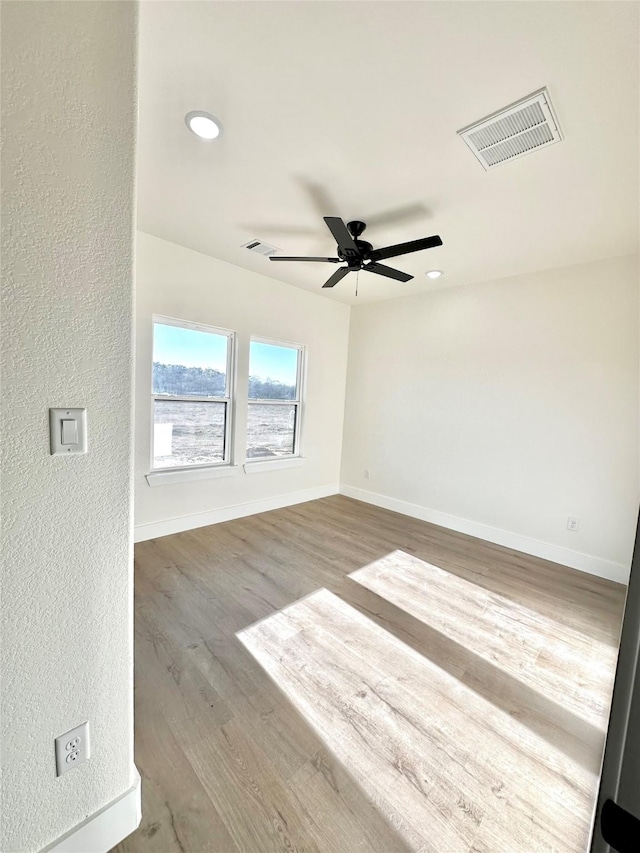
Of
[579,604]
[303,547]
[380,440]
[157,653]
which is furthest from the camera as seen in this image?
[380,440]

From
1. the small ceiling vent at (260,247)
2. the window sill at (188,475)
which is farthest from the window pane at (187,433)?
the small ceiling vent at (260,247)

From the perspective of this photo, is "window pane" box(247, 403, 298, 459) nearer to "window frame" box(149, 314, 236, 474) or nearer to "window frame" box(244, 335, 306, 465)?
"window frame" box(244, 335, 306, 465)

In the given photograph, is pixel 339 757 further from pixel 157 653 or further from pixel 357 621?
pixel 157 653

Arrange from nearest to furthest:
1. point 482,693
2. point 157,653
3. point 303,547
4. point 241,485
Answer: point 482,693, point 157,653, point 303,547, point 241,485

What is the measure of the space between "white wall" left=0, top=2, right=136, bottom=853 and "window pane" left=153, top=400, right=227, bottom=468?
8.70ft

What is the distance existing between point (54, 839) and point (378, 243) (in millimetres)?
3730

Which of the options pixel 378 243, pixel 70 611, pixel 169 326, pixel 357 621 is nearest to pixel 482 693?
pixel 357 621

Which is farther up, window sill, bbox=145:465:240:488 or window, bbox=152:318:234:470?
window, bbox=152:318:234:470

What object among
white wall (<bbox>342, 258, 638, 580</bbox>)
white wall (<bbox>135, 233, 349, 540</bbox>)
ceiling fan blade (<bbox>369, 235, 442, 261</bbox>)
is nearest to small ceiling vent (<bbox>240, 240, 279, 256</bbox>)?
white wall (<bbox>135, 233, 349, 540</bbox>)

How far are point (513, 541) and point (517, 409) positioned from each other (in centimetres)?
138

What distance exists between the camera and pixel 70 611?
2.99ft

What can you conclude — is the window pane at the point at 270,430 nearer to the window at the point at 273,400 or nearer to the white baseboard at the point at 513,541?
the window at the point at 273,400

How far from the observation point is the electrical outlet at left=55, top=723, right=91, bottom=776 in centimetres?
94

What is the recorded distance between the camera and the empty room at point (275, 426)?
2.80 ft
